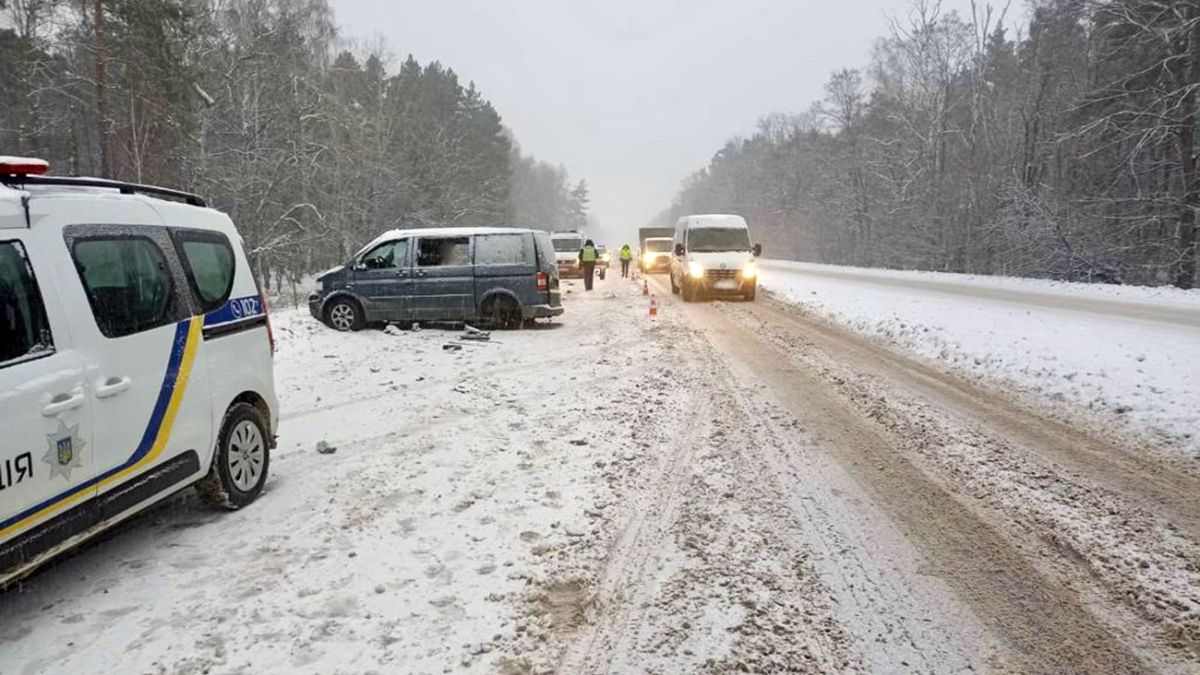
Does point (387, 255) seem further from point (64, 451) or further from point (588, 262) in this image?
point (588, 262)

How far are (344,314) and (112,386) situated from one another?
10046 millimetres

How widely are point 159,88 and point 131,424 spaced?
2136 cm

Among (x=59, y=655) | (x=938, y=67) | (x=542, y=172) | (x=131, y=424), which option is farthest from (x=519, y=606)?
(x=542, y=172)

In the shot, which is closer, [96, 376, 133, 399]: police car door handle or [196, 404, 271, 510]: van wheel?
[96, 376, 133, 399]: police car door handle

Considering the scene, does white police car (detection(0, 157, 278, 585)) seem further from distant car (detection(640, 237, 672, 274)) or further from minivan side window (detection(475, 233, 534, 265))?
distant car (detection(640, 237, 672, 274))

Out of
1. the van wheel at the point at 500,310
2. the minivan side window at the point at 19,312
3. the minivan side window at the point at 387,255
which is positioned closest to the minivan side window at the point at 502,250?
the van wheel at the point at 500,310

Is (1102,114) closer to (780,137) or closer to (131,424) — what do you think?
(131,424)

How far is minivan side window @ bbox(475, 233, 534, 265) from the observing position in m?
13.1

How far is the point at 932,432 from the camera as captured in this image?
6.41m

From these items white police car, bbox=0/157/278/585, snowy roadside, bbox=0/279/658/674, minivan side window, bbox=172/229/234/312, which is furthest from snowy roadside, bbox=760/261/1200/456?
minivan side window, bbox=172/229/234/312

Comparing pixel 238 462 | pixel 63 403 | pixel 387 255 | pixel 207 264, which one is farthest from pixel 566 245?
pixel 63 403

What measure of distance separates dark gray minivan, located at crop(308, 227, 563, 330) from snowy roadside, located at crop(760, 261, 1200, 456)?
24.9 feet

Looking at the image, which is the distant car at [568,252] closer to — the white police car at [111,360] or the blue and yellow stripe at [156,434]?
the white police car at [111,360]

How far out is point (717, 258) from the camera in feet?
60.8
